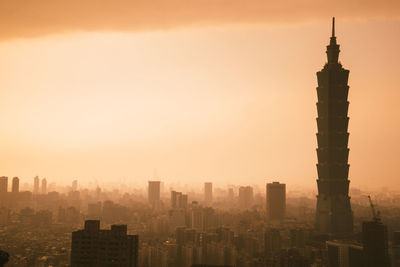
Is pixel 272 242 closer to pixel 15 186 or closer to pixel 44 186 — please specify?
pixel 15 186

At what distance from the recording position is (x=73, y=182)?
230 feet

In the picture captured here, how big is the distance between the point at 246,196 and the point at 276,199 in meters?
13.3

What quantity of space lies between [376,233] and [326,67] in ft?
60.2

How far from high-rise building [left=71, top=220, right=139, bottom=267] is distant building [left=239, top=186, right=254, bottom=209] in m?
47.6

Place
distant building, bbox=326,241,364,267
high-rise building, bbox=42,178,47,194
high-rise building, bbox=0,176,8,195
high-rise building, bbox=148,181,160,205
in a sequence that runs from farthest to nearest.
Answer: high-rise building, bbox=42,178,47,194, high-rise building, bbox=148,181,160,205, high-rise building, bbox=0,176,8,195, distant building, bbox=326,241,364,267

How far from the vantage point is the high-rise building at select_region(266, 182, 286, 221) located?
49125 millimetres

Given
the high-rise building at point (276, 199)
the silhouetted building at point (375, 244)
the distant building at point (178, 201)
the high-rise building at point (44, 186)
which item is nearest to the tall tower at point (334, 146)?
the high-rise building at point (276, 199)

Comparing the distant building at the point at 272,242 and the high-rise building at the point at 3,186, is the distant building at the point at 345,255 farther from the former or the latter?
the high-rise building at the point at 3,186

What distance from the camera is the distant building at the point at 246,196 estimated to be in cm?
6243

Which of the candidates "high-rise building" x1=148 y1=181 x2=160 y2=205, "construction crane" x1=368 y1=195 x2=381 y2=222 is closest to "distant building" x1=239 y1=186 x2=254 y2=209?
"high-rise building" x1=148 y1=181 x2=160 y2=205

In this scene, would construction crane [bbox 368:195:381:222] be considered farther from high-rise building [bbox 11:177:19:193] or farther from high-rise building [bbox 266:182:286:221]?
high-rise building [bbox 11:177:19:193]

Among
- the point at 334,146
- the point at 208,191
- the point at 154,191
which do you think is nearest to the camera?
the point at 334,146

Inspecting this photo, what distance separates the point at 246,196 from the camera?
212 ft

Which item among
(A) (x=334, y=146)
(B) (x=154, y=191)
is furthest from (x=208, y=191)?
(A) (x=334, y=146)
